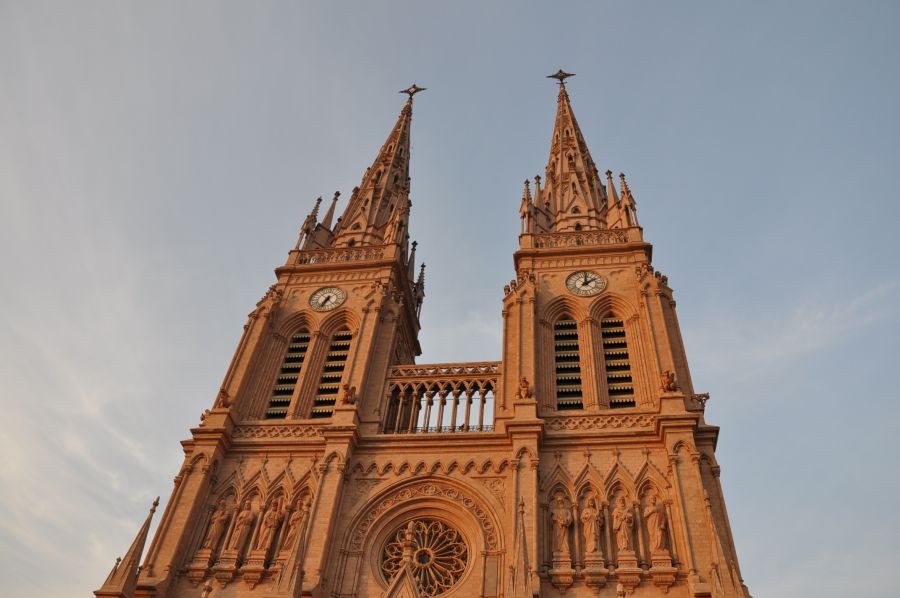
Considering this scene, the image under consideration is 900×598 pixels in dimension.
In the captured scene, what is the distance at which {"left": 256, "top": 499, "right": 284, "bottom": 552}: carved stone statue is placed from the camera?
21.3 metres

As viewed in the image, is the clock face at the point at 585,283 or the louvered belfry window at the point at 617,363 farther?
the clock face at the point at 585,283

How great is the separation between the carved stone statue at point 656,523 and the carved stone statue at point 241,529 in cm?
1203

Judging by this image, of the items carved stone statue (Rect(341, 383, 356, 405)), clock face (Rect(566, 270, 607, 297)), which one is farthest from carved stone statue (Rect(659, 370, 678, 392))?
carved stone statue (Rect(341, 383, 356, 405))

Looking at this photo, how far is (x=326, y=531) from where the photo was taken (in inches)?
805

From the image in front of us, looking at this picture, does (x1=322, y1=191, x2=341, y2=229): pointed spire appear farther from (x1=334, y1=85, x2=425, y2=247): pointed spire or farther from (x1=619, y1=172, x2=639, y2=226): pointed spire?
(x1=619, y1=172, x2=639, y2=226): pointed spire

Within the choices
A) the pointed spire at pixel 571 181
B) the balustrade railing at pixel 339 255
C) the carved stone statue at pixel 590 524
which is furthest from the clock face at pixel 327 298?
the carved stone statue at pixel 590 524

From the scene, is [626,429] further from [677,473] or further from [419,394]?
[419,394]

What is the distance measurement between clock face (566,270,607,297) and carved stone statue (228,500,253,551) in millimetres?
14509

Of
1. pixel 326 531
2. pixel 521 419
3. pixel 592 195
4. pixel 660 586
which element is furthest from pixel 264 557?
pixel 592 195

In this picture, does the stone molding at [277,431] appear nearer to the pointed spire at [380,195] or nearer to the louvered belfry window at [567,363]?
the louvered belfry window at [567,363]

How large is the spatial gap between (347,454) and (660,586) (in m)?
10.1

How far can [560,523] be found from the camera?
66.5 ft

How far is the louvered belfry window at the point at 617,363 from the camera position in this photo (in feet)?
79.4

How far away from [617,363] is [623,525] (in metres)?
6.87
